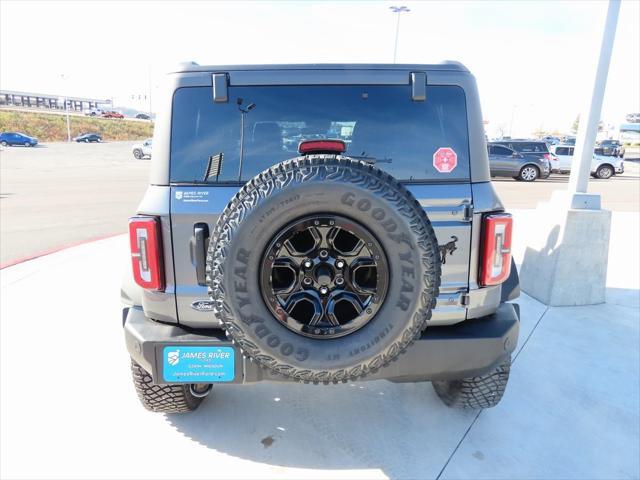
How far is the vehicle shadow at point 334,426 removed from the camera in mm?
2371

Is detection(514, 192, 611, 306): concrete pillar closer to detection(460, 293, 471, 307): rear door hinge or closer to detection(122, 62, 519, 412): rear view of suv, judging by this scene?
detection(122, 62, 519, 412): rear view of suv

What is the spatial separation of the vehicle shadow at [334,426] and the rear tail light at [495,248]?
103cm

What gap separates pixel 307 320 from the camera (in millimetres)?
1937

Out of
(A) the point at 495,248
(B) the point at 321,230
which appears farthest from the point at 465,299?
(B) the point at 321,230

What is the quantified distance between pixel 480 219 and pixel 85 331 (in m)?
3.51

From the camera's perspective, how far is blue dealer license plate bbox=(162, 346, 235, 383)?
6.71 feet

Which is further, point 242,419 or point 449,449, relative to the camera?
point 242,419

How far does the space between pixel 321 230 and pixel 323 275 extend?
197 mm

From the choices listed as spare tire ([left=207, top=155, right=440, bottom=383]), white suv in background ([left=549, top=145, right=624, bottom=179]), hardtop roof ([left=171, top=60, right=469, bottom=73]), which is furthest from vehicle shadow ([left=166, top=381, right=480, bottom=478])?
white suv in background ([left=549, top=145, right=624, bottom=179])

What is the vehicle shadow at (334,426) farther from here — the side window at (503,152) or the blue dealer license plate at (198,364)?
the side window at (503,152)

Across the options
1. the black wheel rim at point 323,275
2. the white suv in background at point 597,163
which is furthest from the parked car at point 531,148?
the black wheel rim at point 323,275

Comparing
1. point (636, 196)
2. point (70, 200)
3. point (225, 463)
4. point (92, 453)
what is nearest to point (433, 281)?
point (225, 463)

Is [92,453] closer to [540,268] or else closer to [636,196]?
[540,268]

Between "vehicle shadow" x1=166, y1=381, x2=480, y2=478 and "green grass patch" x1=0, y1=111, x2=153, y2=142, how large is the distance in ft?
187
